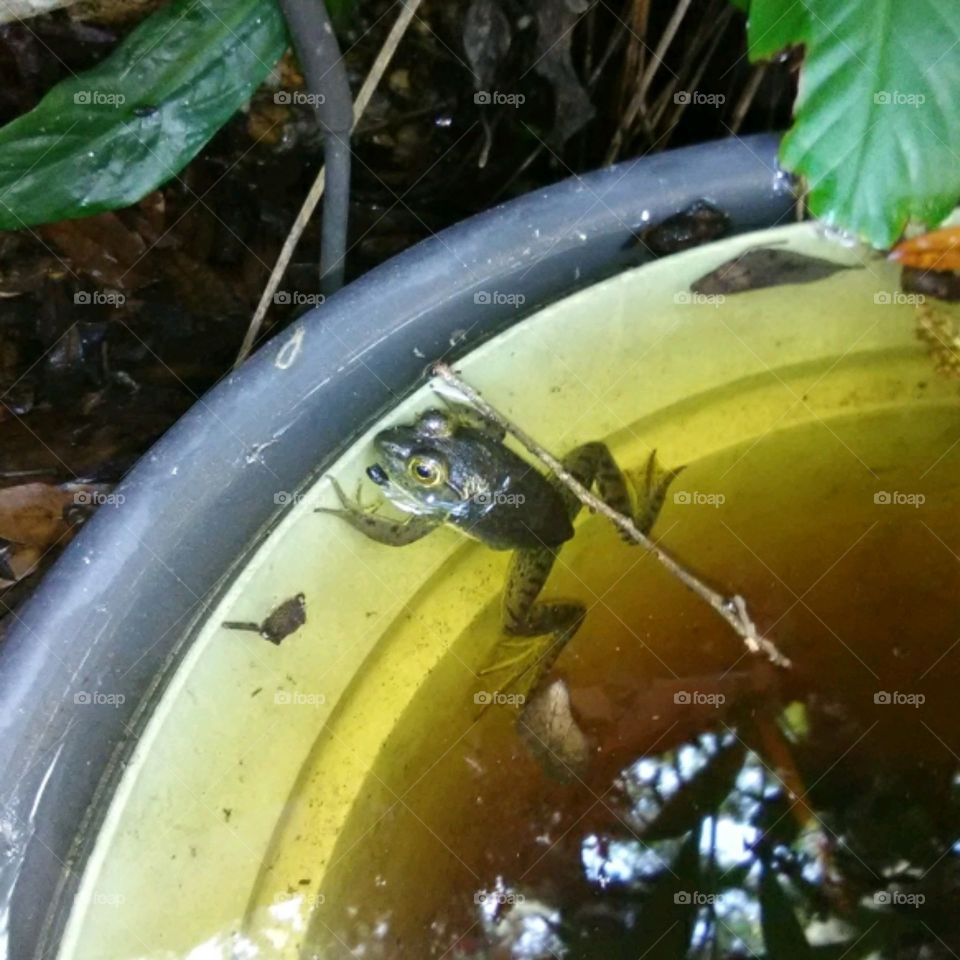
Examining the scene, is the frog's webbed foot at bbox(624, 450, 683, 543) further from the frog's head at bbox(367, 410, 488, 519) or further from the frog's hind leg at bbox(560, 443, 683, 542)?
the frog's head at bbox(367, 410, 488, 519)

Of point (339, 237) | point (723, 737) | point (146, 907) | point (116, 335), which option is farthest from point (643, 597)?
point (116, 335)

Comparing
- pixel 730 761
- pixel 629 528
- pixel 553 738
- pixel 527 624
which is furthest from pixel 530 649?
pixel 730 761

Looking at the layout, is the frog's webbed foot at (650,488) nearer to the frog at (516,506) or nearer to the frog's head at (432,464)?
the frog at (516,506)

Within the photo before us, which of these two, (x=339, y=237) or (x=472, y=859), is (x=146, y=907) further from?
(x=339, y=237)

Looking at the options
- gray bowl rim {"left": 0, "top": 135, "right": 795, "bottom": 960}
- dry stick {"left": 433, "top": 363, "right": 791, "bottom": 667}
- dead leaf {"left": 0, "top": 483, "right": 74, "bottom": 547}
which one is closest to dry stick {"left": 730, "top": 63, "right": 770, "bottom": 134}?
gray bowl rim {"left": 0, "top": 135, "right": 795, "bottom": 960}

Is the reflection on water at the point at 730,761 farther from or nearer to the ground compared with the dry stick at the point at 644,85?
nearer to the ground

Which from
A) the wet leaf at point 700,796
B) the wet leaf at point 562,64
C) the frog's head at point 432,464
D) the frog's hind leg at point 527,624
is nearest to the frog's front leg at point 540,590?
the frog's hind leg at point 527,624
